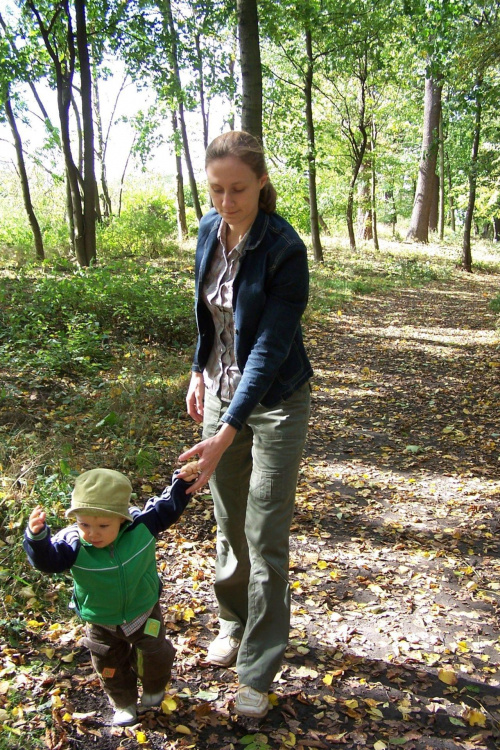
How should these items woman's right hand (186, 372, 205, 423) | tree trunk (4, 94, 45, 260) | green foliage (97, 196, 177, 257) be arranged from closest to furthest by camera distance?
1. woman's right hand (186, 372, 205, 423)
2. tree trunk (4, 94, 45, 260)
3. green foliage (97, 196, 177, 257)

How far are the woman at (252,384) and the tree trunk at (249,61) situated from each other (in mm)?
5749

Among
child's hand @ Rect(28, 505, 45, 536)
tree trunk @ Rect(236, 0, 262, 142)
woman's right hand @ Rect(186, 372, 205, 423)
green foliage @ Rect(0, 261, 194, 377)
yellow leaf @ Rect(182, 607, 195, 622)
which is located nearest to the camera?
child's hand @ Rect(28, 505, 45, 536)

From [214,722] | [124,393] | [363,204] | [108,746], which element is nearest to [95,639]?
[108,746]

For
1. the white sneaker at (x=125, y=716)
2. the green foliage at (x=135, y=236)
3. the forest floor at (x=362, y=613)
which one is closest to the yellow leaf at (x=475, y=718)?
→ the forest floor at (x=362, y=613)

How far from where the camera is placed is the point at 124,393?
609 cm

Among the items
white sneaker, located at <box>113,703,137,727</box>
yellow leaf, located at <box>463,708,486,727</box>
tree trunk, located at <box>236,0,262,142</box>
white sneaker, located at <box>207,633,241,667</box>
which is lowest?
yellow leaf, located at <box>463,708,486,727</box>

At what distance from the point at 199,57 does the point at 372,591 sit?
39.0ft

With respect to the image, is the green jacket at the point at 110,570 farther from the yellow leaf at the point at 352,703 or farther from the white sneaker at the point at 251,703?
the yellow leaf at the point at 352,703

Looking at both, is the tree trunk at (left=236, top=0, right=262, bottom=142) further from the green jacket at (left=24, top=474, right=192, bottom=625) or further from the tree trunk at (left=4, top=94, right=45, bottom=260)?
the tree trunk at (left=4, top=94, right=45, bottom=260)

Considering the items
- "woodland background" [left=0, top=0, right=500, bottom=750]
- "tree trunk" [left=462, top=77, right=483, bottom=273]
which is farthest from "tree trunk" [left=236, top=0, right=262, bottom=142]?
"tree trunk" [left=462, top=77, right=483, bottom=273]

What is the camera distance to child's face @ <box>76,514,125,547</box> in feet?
7.13

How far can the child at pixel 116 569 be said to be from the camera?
216 centimetres

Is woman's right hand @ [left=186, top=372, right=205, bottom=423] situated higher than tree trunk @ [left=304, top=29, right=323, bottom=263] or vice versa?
tree trunk @ [left=304, top=29, right=323, bottom=263]

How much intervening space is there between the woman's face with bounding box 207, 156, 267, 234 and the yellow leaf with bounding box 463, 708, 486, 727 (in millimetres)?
2377
